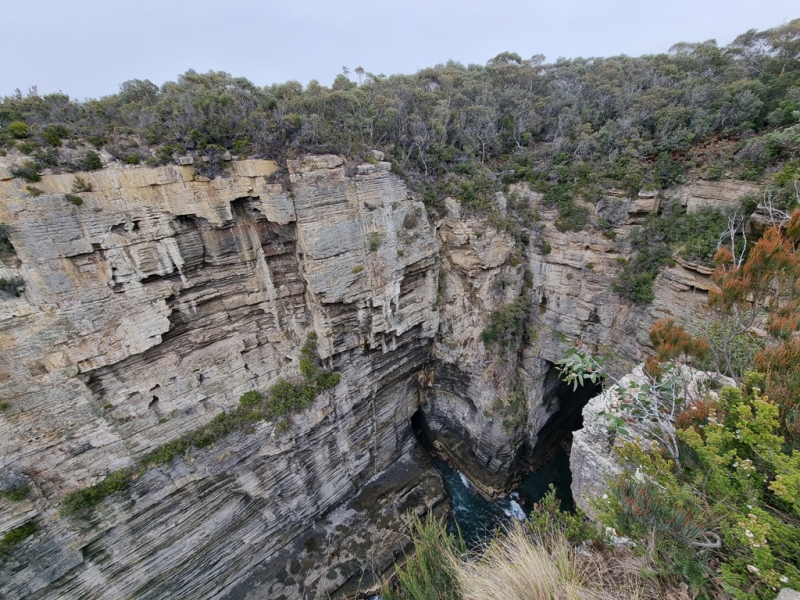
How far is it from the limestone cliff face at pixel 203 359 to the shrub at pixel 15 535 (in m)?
0.24

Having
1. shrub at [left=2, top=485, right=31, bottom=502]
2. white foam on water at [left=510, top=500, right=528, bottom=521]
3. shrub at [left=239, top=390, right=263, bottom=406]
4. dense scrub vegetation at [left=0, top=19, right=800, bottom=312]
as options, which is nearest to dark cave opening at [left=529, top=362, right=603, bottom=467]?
white foam on water at [left=510, top=500, right=528, bottom=521]

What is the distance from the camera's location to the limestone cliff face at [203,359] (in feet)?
29.6

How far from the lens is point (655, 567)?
161 inches

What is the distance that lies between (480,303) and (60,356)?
15252 millimetres

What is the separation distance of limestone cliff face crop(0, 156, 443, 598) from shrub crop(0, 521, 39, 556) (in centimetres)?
24

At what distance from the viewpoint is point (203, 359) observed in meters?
12.1

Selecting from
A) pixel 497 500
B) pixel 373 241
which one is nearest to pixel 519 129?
pixel 373 241

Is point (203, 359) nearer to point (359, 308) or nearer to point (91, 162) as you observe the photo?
point (359, 308)

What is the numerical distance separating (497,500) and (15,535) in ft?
60.2

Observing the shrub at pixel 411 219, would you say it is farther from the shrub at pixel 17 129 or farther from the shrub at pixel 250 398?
the shrub at pixel 17 129

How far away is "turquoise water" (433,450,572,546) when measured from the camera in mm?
16547

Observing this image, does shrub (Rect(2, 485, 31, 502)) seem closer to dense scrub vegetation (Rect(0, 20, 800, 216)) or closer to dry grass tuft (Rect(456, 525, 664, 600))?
dense scrub vegetation (Rect(0, 20, 800, 216))

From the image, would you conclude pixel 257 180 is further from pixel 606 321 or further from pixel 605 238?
pixel 606 321

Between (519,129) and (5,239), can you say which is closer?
(5,239)
